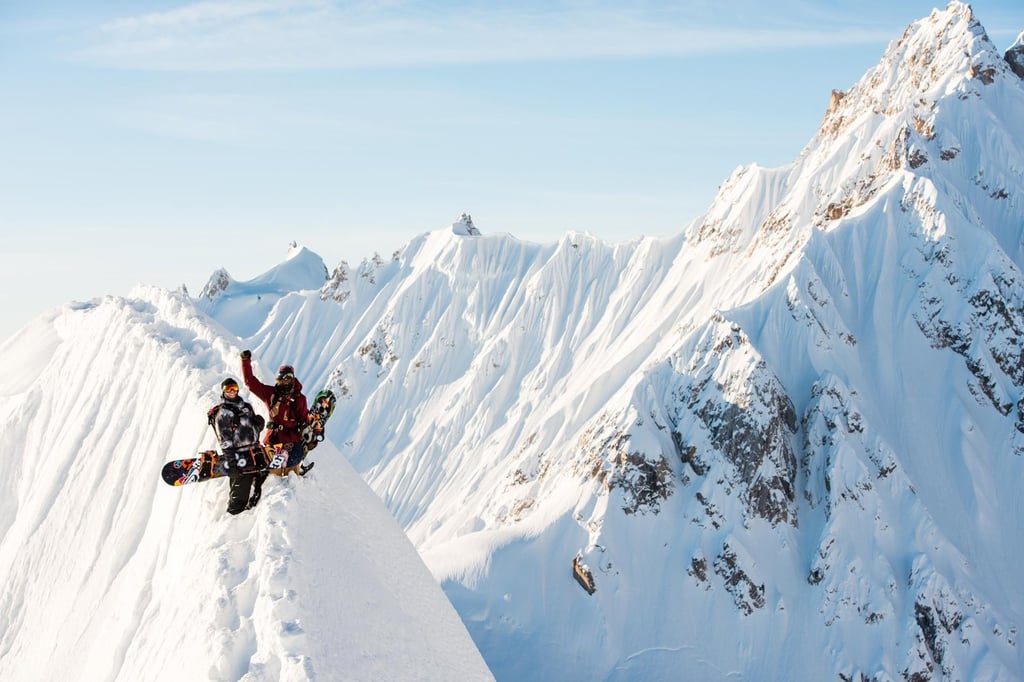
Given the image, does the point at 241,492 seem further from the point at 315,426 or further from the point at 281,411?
the point at 315,426

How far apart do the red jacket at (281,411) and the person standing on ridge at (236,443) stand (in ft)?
1.47

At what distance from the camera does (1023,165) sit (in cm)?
11806

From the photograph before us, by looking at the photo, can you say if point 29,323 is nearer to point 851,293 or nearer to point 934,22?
point 851,293

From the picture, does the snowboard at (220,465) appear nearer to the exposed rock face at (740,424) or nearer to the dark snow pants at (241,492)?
the dark snow pants at (241,492)

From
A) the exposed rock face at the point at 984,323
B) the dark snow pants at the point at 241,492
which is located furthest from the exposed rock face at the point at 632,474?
the dark snow pants at the point at 241,492

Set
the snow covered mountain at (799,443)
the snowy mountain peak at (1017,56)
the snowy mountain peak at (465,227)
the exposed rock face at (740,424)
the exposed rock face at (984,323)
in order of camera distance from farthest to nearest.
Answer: the snowy mountain peak at (465,227) < the snowy mountain peak at (1017,56) < the exposed rock face at (984,323) < the exposed rock face at (740,424) < the snow covered mountain at (799,443)

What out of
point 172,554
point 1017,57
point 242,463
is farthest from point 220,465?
point 1017,57

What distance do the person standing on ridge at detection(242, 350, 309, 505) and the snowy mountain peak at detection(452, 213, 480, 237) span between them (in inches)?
6645

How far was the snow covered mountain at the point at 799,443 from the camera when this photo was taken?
7925 cm

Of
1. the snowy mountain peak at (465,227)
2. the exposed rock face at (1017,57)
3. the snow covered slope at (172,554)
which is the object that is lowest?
the snow covered slope at (172,554)

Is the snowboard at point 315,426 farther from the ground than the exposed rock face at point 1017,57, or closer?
closer

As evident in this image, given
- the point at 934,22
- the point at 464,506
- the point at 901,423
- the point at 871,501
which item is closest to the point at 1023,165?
the point at 934,22

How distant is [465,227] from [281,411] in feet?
568

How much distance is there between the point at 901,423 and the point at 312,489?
310 feet
